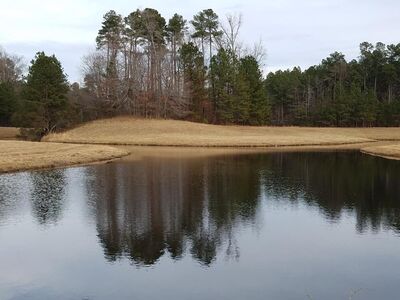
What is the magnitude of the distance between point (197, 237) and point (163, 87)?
2309 inches

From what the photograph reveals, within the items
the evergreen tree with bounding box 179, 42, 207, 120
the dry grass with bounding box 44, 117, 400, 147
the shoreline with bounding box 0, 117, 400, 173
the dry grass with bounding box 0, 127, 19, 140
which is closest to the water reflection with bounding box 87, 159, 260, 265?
the shoreline with bounding box 0, 117, 400, 173

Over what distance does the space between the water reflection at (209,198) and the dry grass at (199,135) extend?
19551 millimetres

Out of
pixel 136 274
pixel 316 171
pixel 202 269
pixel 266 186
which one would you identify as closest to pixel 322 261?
pixel 202 269

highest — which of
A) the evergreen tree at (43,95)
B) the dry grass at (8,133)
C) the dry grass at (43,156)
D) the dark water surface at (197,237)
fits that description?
the evergreen tree at (43,95)

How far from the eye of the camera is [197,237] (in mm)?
13352

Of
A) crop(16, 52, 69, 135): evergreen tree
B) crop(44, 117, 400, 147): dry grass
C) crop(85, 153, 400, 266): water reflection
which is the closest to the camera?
crop(85, 153, 400, 266): water reflection

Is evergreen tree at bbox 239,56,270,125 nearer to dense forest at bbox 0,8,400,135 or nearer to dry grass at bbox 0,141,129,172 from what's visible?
dense forest at bbox 0,8,400,135

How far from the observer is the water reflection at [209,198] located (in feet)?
42.2

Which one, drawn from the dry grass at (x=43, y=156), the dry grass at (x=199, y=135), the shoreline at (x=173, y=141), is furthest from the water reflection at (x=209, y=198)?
the dry grass at (x=199, y=135)

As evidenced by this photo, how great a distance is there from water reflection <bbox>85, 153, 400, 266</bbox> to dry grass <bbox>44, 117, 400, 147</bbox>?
19.6 m

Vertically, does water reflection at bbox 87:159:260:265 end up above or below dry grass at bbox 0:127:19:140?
below

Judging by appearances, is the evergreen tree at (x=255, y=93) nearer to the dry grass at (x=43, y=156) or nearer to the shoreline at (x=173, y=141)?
the shoreline at (x=173, y=141)

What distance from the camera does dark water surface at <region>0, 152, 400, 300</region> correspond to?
9.66 metres

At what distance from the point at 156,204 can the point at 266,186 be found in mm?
7091
